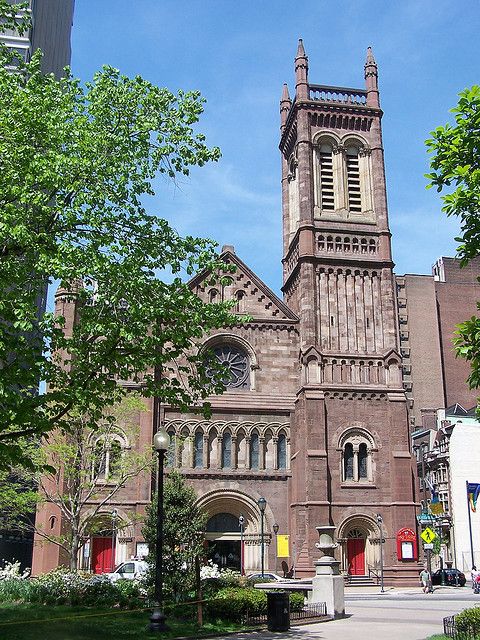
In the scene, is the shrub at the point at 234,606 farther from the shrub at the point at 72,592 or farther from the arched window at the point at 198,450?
the arched window at the point at 198,450

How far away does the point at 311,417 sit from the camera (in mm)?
43500

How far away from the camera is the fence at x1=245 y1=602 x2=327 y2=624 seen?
2206 centimetres

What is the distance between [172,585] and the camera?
2402 centimetres

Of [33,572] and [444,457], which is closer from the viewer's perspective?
[33,572]

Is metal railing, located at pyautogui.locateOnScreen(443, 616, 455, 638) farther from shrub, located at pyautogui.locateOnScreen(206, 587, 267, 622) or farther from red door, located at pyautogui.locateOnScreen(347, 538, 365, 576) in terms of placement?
red door, located at pyautogui.locateOnScreen(347, 538, 365, 576)

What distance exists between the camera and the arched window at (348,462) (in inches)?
1729

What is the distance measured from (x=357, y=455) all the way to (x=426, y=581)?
7770 mm

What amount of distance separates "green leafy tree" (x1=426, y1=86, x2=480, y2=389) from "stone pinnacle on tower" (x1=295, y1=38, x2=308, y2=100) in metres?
37.7

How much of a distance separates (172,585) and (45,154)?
47.0 ft

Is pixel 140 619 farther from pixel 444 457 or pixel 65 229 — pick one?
pixel 444 457

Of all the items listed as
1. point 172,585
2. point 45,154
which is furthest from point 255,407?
point 45,154

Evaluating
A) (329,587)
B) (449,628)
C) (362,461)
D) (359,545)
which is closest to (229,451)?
(362,461)

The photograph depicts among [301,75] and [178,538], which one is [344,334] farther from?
[178,538]

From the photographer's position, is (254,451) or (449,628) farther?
(254,451)
